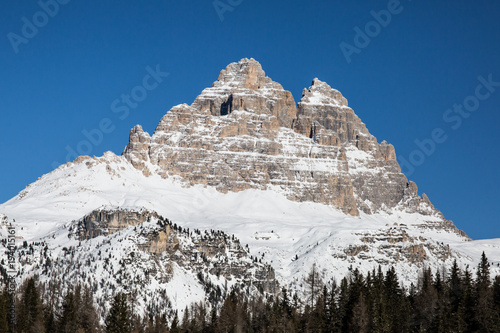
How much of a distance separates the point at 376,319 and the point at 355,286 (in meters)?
21.3

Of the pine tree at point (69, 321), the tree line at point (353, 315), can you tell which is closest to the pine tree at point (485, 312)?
the tree line at point (353, 315)

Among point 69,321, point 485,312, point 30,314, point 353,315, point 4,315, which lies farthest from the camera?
point 30,314

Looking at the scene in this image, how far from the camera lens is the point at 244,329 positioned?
184750mm

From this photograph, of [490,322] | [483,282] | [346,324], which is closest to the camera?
[490,322]

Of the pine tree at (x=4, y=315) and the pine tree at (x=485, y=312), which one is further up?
the pine tree at (x=485, y=312)

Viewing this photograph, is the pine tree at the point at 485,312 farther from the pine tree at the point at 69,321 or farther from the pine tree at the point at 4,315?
the pine tree at the point at 4,315

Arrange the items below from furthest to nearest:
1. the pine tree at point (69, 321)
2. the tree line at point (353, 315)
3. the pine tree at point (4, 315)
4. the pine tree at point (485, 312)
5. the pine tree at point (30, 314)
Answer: the pine tree at point (69, 321)
the pine tree at point (30, 314)
the tree line at point (353, 315)
the pine tree at point (485, 312)
the pine tree at point (4, 315)

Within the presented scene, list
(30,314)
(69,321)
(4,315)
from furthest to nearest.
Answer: (30,314) → (69,321) → (4,315)

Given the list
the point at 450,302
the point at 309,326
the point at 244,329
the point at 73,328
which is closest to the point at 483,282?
the point at 450,302

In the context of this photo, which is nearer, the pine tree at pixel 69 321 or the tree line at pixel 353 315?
the tree line at pixel 353 315

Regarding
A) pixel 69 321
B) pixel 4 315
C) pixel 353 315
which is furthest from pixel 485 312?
pixel 4 315

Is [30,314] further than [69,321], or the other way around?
[30,314]

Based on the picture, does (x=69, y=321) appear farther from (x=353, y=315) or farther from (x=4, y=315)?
(x=353, y=315)

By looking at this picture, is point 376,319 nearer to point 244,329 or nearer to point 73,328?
point 244,329
